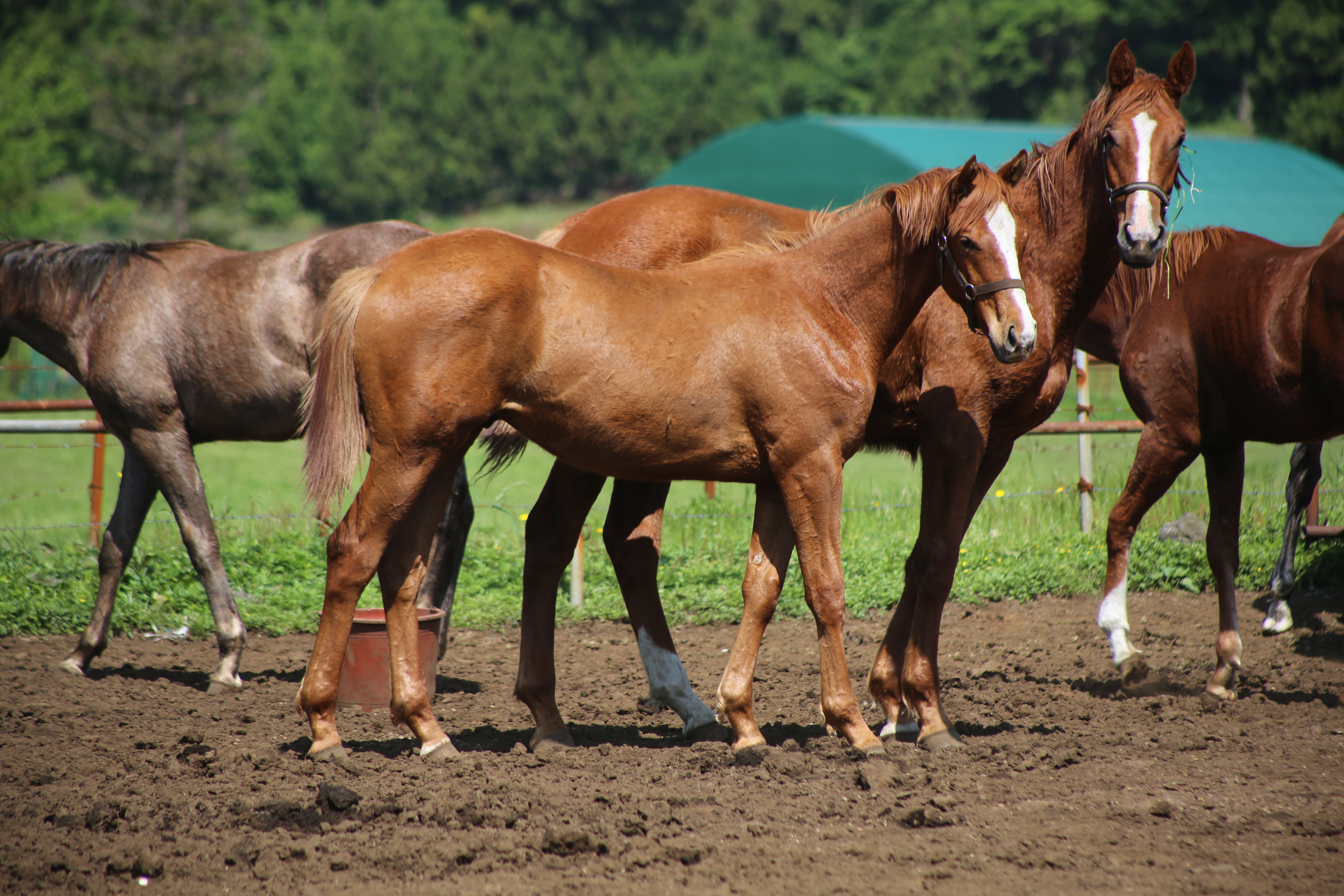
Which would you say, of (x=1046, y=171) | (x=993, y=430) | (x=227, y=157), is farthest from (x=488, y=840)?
(x=227, y=157)

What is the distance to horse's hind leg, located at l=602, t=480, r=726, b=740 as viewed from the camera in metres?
4.74

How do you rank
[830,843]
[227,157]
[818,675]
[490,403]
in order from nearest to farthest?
[830,843], [490,403], [818,675], [227,157]

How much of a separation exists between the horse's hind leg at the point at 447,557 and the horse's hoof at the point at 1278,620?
4.74 m

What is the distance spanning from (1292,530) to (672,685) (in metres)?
4.43

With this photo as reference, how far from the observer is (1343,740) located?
4539 millimetres

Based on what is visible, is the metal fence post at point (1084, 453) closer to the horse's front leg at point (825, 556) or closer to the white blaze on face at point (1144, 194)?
the white blaze on face at point (1144, 194)

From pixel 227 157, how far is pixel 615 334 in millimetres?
34941

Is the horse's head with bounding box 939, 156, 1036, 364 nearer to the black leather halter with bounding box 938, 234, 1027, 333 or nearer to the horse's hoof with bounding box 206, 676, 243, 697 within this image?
the black leather halter with bounding box 938, 234, 1027, 333

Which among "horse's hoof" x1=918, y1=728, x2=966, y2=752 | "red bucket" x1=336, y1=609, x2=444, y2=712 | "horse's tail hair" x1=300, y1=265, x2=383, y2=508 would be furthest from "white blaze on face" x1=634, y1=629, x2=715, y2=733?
"horse's tail hair" x1=300, y1=265, x2=383, y2=508

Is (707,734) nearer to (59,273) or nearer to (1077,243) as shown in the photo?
(1077,243)

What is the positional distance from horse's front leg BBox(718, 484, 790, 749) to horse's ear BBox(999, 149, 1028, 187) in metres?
1.55

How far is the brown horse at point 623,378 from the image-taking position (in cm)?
379

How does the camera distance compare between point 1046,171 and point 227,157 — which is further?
point 227,157

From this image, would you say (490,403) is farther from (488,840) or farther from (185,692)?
(185,692)
